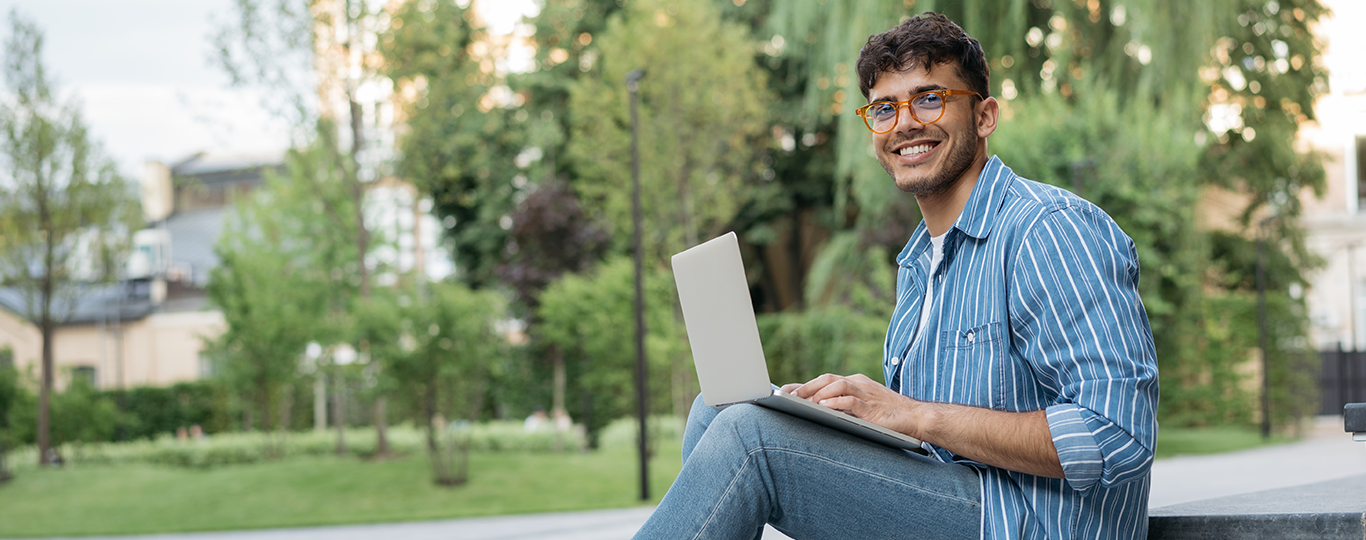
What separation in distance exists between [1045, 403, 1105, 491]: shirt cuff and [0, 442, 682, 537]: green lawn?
40.8 feet

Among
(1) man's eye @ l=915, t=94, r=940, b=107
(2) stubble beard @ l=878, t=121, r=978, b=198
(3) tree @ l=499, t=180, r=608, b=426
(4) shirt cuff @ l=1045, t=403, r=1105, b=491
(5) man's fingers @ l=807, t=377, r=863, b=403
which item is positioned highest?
(3) tree @ l=499, t=180, r=608, b=426

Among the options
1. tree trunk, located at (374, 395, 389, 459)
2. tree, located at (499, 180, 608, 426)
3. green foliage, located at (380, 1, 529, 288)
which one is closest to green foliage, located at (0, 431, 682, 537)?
tree trunk, located at (374, 395, 389, 459)

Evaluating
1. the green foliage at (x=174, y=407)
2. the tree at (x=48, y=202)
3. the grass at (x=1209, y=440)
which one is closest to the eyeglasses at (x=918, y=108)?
the grass at (x=1209, y=440)

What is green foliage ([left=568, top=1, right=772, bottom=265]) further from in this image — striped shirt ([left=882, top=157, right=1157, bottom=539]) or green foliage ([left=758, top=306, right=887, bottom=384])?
striped shirt ([left=882, top=157, right=1157, bottom=539])

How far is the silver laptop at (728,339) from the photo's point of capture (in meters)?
1.74

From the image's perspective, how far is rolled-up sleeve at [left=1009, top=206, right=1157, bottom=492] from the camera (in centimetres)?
158

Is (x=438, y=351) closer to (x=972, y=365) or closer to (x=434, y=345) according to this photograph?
(x=434, y=345)

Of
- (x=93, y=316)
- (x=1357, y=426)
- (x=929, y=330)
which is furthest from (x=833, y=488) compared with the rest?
(x=93, y=316)

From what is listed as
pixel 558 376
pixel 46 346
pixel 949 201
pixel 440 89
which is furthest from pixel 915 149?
pixel 46 346

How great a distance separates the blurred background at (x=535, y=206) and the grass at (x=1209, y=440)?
0.14 m

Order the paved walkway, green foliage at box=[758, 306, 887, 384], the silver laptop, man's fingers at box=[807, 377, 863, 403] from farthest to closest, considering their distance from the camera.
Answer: green foliage at box=[758, 306, 887, 384], the paved walkway, man's fingers at box=[807, 377, 863, 403], the silver laptop

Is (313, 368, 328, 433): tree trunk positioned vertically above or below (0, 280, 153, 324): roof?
below

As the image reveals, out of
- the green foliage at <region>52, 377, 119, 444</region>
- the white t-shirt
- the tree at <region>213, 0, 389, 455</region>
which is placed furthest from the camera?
the green foliage at <region>52, 377, 119, 444</region>

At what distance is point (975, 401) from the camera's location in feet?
6.01
